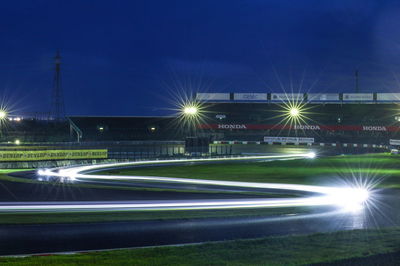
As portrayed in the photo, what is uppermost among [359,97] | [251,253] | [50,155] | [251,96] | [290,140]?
[251,96]

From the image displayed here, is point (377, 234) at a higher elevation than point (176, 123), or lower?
lower

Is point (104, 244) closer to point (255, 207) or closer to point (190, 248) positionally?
point (190, 248)

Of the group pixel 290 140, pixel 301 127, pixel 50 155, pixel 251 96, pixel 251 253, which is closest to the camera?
pixel 251 253

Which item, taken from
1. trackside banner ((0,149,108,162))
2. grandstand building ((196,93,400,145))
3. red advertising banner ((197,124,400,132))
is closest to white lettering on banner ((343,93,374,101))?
grandstand building ((196,93,400,145))

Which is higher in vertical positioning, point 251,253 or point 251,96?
point 251,96

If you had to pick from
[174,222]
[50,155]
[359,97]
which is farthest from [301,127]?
[174,222]

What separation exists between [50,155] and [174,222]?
2979 centimetres

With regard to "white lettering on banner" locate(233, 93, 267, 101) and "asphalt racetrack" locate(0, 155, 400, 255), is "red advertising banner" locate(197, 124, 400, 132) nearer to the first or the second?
"white lettering on banner" locate(233, 93, 267, 101)

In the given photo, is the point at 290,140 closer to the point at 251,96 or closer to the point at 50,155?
the point at 251,96

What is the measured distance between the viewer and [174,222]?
1422 centimetres

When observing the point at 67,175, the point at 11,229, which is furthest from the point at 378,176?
the point at 11,229

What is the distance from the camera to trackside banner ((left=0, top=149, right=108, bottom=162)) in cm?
3950

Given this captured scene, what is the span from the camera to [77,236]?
39.6 ft

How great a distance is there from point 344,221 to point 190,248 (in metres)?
6.04
